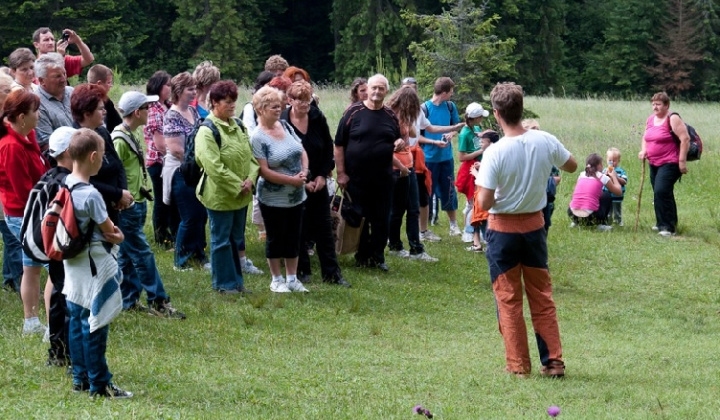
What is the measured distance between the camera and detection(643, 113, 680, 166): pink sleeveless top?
14.6 m

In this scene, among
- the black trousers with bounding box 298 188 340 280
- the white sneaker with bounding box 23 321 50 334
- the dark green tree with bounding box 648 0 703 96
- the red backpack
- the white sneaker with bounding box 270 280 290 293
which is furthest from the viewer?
the dark green tree with bounding box 648 0 703 96

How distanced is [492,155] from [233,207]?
326cm

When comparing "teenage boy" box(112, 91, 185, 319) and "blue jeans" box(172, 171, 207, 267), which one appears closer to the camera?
"teenage boy" box(112, 91, 185, 319)

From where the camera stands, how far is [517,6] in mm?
51844

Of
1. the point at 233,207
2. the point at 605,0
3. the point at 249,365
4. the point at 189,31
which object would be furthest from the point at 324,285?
the point at 605,0

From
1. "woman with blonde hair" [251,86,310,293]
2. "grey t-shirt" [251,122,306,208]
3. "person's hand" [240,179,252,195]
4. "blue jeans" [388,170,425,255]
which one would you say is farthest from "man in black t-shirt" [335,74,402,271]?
"person's hand" [240,179,252,195]

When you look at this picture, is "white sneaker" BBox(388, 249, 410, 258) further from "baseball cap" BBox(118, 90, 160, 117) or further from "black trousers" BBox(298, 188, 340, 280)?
"baseball cap" BBox(118, 90, 160, 117)

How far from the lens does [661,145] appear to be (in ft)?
48.3

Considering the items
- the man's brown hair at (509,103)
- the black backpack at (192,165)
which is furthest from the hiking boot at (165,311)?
the man's brown hair at (509,103)

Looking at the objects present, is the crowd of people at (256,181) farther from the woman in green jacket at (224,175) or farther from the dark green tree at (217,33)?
the dark green tree at (217,33)

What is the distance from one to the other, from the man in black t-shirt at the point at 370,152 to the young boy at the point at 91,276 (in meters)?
4.85

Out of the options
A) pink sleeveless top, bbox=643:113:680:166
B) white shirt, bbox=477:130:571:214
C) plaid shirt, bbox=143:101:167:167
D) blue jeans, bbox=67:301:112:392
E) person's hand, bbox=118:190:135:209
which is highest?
white shirt, bbox=477:130:571:214


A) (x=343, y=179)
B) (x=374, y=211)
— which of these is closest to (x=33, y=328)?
(x=343, y=179)

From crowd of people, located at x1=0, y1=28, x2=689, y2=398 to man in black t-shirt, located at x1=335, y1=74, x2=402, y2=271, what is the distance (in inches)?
0.6
